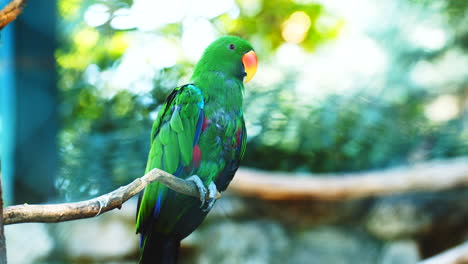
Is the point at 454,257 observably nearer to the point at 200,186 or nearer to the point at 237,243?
the point at 237,243

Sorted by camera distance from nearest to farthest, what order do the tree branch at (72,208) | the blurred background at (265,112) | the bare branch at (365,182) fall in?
the tree branch at (72,208) → the blurred background at (265,112) → the bare branch at (365,182)

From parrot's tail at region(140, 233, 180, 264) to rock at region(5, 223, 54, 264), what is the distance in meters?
1.48

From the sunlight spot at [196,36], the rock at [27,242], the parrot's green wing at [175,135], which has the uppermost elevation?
the sunlight spot at [196,36]

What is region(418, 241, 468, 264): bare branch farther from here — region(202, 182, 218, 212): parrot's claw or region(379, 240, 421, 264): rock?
region(202, 182, 218, 212): parrot's claw

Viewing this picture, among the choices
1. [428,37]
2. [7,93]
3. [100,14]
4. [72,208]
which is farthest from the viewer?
[428,37]

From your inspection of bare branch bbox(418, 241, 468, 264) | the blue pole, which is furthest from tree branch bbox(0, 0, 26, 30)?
bare branch bbox(418, 241, 468, 264)

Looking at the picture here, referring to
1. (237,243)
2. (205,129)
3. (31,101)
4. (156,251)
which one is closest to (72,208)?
(156,251)

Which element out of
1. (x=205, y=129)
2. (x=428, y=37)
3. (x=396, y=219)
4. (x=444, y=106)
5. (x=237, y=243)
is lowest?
(x=237, y=243)

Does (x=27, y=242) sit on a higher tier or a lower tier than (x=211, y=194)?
lower

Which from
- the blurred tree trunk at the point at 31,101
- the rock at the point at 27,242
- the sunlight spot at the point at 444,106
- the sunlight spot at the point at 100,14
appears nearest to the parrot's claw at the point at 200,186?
the sunlight spot at the point at 100,14

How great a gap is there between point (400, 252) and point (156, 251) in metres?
2.13

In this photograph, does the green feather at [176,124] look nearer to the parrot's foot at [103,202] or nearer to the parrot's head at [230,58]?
the parrot's head at [230,58]

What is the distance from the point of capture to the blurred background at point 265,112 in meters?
1.29

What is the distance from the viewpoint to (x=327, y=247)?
8.14 feet
